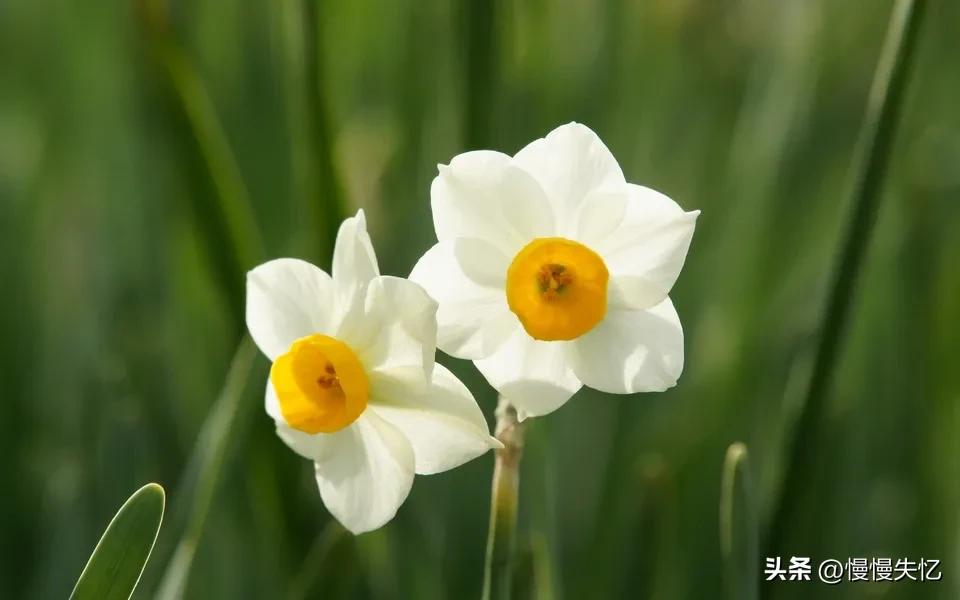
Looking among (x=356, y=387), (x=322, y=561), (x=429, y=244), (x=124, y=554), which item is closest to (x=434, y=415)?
(x=356, y=387)

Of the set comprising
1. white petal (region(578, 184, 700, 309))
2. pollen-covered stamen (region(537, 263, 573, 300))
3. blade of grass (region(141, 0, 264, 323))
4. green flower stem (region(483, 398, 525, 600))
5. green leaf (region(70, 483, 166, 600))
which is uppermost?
blade of grass (region(141, 0, 264, 323))

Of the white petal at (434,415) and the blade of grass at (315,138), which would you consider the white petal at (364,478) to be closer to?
the white petal at (434,415)

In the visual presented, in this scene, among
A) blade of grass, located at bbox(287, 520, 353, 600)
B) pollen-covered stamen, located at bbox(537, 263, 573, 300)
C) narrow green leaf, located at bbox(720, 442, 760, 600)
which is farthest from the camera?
blade of grass, located at bbox(287, 520, 353, 600)

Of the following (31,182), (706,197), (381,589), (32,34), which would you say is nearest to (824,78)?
(706,197)

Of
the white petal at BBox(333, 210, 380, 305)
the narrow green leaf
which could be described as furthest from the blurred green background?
the white petal at BBox(333, 210, 380, 305)

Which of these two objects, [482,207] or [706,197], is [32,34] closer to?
[706,197]

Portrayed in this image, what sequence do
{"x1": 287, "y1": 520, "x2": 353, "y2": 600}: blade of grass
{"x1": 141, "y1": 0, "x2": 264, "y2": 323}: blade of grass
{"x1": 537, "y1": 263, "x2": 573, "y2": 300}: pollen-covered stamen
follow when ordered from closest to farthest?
{"x1": 537, "y1": 263, "x2": 573, "y2": 300}: pollen-covered stamen < {"x1": 287, "y1": 520, "x2": 353, "y2": 600}: blade of grass < {"x1": 141, "y1": 0, "x2": 264, "y2": 323}: blade of grass

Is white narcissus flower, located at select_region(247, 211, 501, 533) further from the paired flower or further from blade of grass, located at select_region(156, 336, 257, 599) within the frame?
blade of grass, located at select_region(156, 336, 257, 599)
